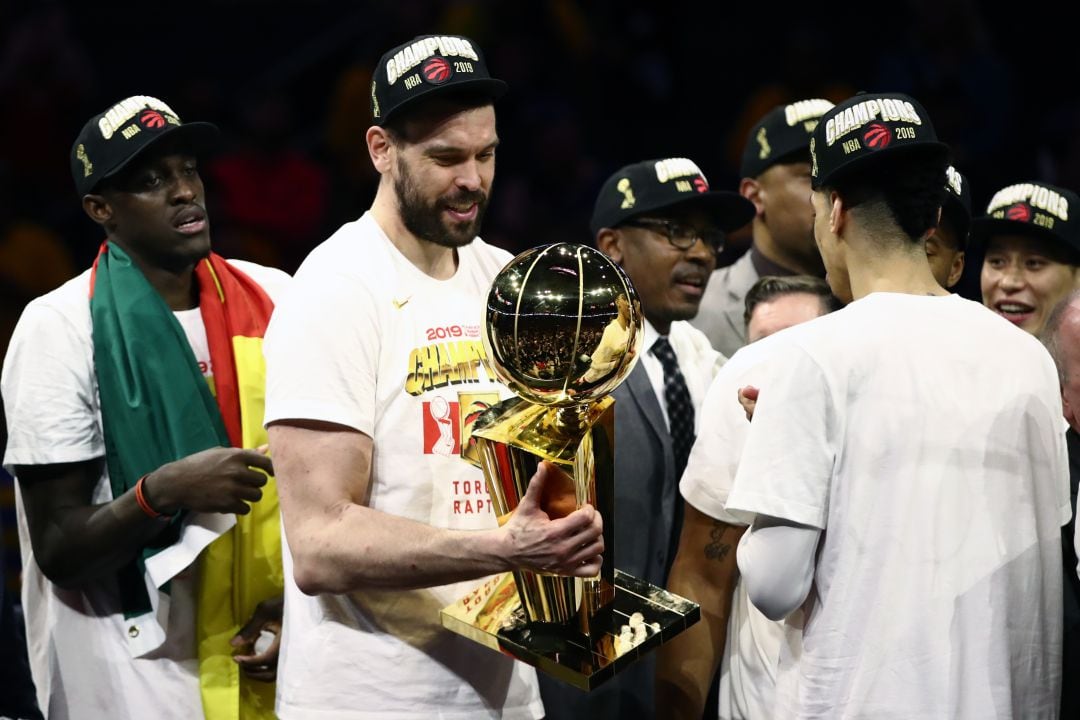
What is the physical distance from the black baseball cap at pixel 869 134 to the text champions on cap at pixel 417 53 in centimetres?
68

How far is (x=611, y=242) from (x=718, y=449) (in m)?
1.18

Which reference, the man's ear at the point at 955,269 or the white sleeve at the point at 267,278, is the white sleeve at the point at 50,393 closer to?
the white sleeve at the point at 267,278

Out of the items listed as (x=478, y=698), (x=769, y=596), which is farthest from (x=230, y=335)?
(x=769, y=596)

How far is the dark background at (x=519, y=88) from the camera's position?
239 inches

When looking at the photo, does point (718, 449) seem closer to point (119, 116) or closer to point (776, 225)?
point (776, 225)

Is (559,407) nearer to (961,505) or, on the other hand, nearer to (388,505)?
(388,505)

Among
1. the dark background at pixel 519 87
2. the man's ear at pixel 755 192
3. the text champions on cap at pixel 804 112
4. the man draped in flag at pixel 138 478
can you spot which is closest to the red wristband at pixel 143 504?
the man draped in flag at pixel 138 478

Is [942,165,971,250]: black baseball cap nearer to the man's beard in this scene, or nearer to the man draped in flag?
the man's beard

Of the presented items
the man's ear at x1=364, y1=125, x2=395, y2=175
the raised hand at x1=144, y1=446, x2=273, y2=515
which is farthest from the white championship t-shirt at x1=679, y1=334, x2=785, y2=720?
the raised hand at x1=144, y1=446, x2=273, y2=515

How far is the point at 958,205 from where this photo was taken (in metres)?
2.71

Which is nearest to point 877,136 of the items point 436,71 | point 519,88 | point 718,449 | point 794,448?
point 794,448

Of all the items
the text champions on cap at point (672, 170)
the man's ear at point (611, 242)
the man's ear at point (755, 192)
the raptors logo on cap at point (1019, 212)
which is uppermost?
the text champions on cap at point (672, 170)

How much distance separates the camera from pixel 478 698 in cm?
222

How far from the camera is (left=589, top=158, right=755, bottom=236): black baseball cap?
3227 mm
